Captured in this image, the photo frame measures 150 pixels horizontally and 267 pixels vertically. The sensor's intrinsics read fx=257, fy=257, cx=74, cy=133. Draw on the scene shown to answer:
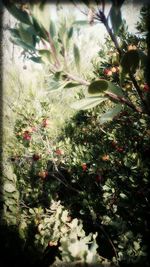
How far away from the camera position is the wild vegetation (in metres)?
0.71

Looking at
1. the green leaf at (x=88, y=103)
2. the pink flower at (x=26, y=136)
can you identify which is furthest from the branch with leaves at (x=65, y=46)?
the pink flower at (x=26, y=136)

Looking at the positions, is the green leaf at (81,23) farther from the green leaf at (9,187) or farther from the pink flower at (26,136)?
the pink flower at (26,136)

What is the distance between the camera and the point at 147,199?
2.22 metres

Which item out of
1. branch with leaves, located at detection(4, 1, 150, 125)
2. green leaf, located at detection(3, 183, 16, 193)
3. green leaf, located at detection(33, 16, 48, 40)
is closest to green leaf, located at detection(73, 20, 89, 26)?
branch with leaves, located at detection(4, 1, 150, 125)

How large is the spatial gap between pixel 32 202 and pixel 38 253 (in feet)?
2.04

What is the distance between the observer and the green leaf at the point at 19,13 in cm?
65

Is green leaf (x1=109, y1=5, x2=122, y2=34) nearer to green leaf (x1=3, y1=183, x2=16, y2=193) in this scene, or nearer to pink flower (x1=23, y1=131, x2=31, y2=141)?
green leaf (x1=3, y1=183, x2=16, y2=193)

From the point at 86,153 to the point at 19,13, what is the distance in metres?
2.11

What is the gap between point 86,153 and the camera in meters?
2.69

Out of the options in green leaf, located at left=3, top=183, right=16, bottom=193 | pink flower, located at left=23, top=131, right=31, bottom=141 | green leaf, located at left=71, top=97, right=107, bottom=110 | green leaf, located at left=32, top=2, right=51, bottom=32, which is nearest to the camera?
green leaf, located at left=32, top=2, right=51, bottom=32

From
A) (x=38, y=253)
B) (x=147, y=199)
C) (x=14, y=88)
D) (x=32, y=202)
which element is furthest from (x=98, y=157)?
Answer: (x=14, y=88)

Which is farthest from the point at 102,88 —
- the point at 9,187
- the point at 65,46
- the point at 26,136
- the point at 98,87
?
the point at 26,136

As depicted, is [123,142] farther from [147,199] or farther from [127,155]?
[147,199]

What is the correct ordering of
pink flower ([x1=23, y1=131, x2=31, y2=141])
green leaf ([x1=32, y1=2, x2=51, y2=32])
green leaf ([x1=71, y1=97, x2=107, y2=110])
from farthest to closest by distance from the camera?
pink flower ([x1=23, y1=131, x2=31, y2=141]) → green leaf ([x1=71, y1=97, x2=107, y2=110]) → green leaf ([x1=32, y1=2, x2=51, y2=32])
